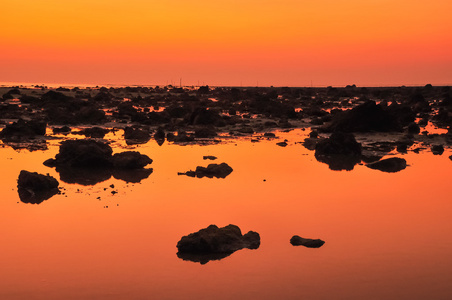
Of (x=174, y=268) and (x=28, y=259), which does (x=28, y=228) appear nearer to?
(x=28, y=259)

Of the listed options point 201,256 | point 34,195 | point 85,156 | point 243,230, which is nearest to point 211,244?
point 201,256

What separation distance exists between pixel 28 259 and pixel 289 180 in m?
13.1

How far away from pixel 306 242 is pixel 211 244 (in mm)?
2558

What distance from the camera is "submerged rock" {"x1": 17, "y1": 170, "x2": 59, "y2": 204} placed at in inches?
826

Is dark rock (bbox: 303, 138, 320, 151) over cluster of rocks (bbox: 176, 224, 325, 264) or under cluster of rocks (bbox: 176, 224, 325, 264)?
over

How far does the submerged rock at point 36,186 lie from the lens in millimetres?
20984

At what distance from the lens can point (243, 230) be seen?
1619cm

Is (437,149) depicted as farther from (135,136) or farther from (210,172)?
(135,136)

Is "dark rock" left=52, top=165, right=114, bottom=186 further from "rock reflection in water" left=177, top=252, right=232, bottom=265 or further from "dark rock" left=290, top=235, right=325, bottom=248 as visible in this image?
"dark rock" left=290, top=235, right=325, bottom=248

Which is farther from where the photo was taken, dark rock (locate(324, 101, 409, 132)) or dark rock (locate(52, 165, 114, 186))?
dark rock (locate(324, 101, 409, 132))

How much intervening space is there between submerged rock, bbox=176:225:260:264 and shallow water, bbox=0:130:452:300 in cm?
31

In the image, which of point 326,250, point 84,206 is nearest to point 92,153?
point 84,206

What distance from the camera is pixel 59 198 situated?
2033cm

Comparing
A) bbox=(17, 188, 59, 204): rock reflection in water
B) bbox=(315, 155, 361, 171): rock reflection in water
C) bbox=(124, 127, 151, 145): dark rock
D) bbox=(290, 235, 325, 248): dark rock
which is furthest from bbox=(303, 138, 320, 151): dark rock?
bbox=(290, 235, 325, 248): dark rock
